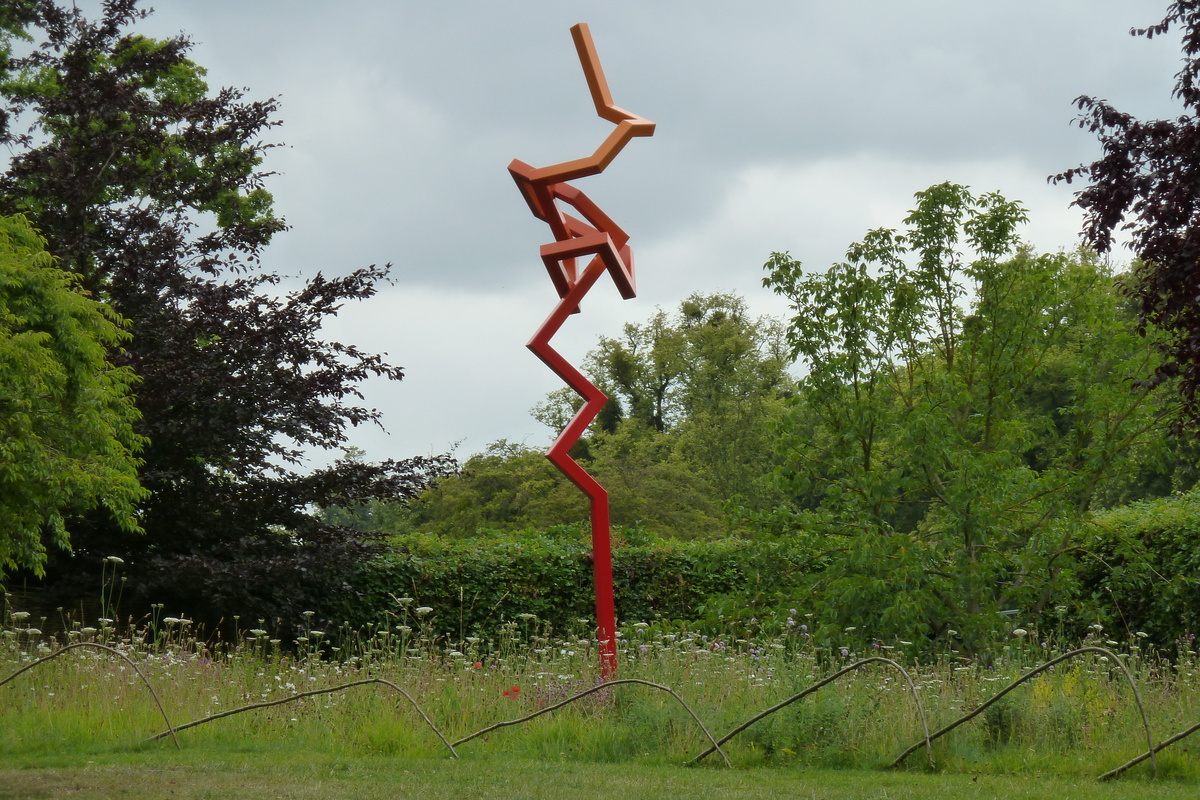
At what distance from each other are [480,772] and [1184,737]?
371 centimetres

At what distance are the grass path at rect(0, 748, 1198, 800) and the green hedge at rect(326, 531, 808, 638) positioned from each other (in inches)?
195

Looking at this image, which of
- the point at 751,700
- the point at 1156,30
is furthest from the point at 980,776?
the point at 1156,30

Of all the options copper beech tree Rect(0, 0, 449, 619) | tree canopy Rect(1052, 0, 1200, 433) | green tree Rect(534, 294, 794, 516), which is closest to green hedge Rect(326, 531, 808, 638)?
copper beech tree Rect(0, 0, 449, 619)

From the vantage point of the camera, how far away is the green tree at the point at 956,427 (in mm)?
8469

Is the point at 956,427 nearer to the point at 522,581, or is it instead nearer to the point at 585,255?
the point at 585,255

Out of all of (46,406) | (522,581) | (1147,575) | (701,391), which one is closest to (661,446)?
(701,391)

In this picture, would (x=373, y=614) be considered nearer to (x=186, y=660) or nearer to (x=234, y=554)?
(x=234, y=554)

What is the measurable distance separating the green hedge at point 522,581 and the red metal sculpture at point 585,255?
8.58 feet

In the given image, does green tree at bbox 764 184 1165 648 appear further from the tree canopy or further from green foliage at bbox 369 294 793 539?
green foliage at bbox 369 294 793 539

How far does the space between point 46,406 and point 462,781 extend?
428 cm

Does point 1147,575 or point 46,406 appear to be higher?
point 46,406

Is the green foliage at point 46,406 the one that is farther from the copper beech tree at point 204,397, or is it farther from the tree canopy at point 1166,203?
the tree canopy at point 1166,203

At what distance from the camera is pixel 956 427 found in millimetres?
9000

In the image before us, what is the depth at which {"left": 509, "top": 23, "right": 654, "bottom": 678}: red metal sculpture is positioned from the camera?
320 inches
